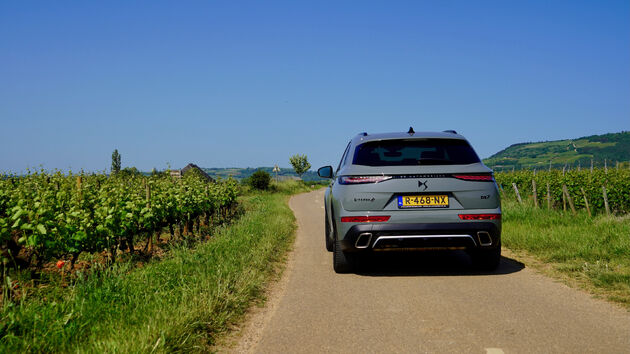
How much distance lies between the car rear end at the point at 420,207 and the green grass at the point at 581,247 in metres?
1.21

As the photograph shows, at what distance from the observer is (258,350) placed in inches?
138

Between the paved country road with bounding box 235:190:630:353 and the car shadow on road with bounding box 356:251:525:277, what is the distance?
0.13 ft

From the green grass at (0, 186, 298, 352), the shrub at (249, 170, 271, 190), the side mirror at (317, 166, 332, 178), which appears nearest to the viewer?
the green grass at (0, 186, 298, 352)

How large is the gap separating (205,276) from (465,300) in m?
2.91

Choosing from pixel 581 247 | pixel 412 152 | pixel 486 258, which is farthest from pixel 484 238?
pixel 581 247

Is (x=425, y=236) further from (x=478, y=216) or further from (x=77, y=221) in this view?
(x=77, y=221)

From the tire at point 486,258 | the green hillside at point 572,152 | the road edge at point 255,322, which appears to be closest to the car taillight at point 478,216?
the tire at point 486,258

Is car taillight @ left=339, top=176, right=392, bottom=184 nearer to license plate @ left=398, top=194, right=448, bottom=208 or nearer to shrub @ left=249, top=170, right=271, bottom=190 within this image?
license plate @ left=398, top=194, right=448, bottom=208

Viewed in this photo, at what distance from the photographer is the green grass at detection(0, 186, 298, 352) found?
3.28 m

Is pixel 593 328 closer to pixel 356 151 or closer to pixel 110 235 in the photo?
pixel 356 151

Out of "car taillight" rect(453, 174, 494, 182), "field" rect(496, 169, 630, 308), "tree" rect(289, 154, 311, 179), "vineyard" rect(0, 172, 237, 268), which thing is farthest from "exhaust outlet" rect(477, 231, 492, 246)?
"tree" rect(289, 154, 311, 179)

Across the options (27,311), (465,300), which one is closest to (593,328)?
(465,300)

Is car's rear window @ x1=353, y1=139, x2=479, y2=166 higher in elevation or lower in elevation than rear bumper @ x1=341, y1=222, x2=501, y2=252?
higher

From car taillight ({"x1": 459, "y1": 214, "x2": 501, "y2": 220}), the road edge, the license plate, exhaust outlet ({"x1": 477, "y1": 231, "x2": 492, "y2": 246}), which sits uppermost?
the license plate
